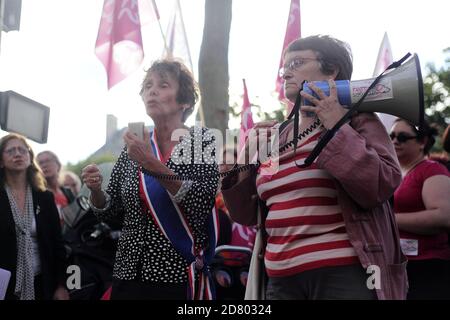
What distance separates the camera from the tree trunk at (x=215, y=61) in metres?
5.71

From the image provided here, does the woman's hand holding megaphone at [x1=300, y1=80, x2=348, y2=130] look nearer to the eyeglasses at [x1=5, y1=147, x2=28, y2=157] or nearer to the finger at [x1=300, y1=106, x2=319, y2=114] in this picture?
the finger at [x1=300, y1=106, x2=319, y2=114]

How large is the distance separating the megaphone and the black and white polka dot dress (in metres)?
0.69

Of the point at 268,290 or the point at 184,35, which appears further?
the point at 184,35

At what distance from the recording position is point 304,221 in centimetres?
211

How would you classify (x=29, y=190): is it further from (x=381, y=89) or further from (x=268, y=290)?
(x=381, y=89)

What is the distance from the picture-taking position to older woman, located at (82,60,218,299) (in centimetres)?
253

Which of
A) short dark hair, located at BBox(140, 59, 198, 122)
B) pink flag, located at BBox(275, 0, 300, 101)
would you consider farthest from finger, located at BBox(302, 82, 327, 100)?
pink flag, located at BBox(275, 0, 300, 101)

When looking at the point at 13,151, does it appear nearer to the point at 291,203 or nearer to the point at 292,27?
the point at 292,27

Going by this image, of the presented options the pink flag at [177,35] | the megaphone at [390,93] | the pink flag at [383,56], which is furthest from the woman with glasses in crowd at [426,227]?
→ the pink flag at [177,35]

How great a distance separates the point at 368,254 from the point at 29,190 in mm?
2836

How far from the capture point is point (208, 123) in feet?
18.4

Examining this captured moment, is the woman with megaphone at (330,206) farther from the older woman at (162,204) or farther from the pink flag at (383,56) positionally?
the pink flag at (383,56)
